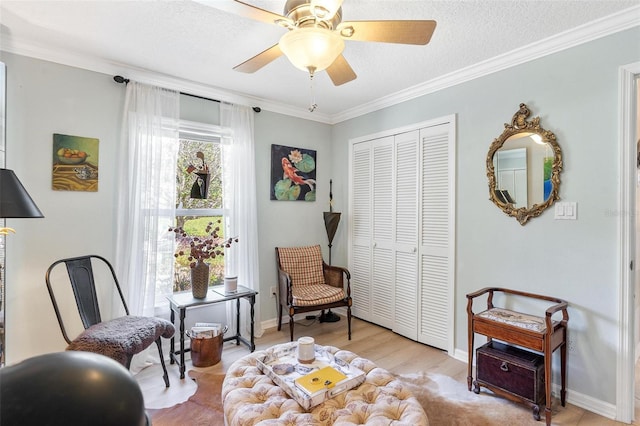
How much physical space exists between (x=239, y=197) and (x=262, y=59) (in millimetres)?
1604

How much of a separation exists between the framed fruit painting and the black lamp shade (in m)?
0.79

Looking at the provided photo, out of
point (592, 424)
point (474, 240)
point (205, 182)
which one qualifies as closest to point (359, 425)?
point (592, 424)

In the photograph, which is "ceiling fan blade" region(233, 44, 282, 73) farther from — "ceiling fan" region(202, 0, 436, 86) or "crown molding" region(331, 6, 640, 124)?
"crown molding" region(331, 6, 640, 124)

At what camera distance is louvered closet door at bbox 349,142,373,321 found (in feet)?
12.1

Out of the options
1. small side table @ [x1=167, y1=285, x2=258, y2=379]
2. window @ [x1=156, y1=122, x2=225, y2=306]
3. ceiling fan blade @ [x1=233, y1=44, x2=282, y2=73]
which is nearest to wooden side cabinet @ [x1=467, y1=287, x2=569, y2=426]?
small side table @ [x1=167, y1=285, x2=258, y2=379]

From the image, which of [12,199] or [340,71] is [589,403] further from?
[12,199]

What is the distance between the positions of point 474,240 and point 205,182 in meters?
2.47

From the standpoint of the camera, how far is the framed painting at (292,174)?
3.62 meters

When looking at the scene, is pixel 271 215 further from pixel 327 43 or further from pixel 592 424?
pixel 592 424

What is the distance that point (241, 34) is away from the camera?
218 cm

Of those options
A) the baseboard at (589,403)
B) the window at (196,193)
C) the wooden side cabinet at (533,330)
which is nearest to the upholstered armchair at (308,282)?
the window at (196,193)

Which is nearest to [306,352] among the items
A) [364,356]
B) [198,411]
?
[198,411]

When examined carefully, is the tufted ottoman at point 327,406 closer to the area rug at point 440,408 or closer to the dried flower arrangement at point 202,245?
the area rug at point 440,408

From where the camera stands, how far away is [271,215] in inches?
142
